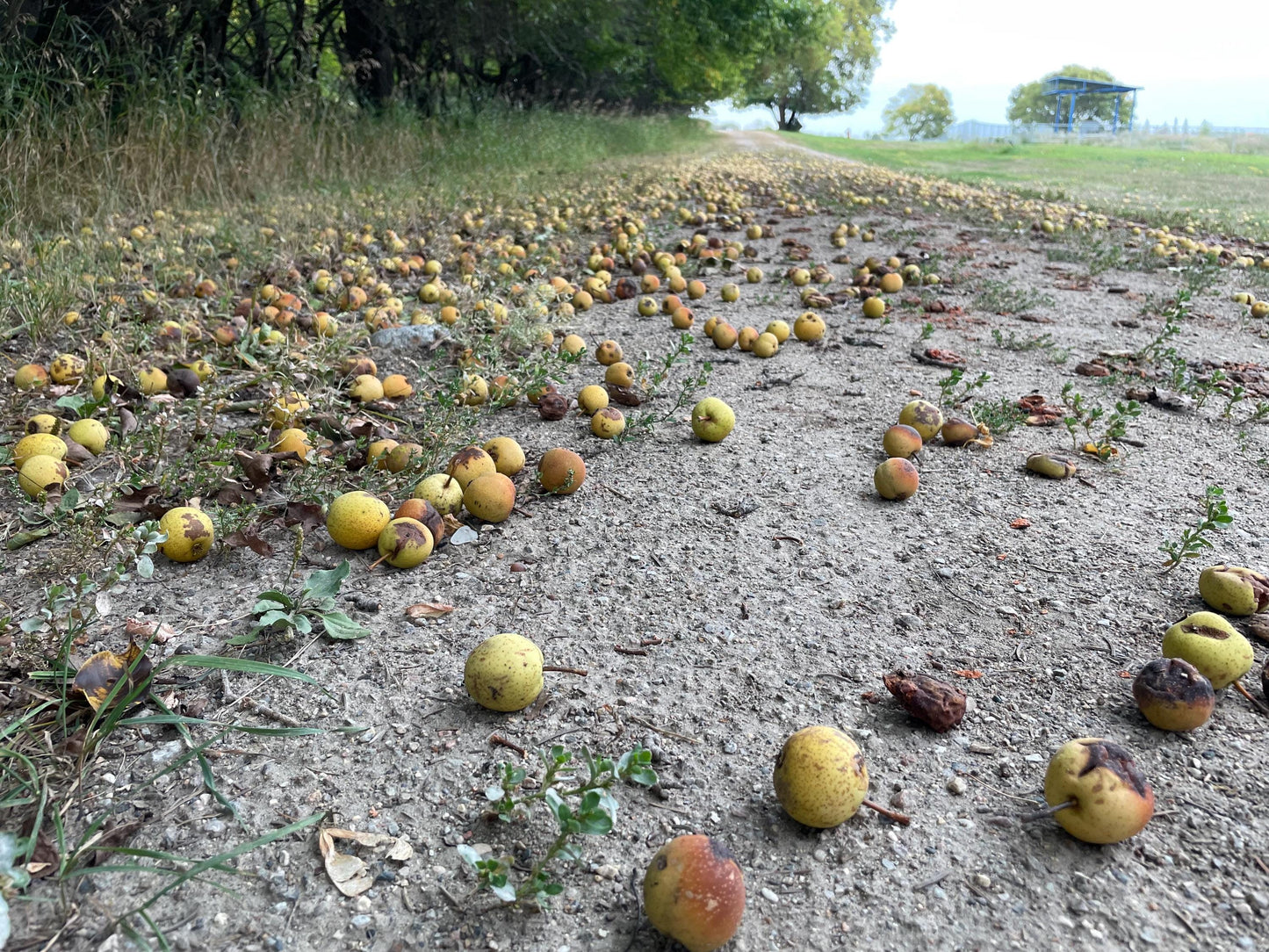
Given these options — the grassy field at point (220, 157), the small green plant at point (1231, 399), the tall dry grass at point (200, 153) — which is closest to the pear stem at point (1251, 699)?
the small green plant at point (1231, 399)

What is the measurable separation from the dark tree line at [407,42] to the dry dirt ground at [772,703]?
6.80m

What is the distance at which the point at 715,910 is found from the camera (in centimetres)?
145

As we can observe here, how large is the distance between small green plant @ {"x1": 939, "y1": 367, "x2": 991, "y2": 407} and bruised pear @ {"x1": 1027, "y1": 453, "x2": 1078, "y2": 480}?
495 millimetres

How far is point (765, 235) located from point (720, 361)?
5578 mm

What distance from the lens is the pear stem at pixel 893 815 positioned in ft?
5.80

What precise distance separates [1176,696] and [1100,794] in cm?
50

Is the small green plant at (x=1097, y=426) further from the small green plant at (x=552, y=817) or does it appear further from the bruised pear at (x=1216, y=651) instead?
the small green plant at (x=552, y=817)

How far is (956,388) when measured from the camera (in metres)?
4.46

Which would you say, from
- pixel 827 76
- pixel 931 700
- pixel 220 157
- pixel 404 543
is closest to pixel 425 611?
pixel 404 543

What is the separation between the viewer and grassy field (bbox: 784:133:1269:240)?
12484 mm

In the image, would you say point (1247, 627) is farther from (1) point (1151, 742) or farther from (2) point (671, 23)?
(2) point (671, 23)

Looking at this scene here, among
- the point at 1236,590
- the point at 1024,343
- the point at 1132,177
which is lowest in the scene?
the point at 1236,590

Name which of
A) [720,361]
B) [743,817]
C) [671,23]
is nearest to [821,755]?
[743,817]

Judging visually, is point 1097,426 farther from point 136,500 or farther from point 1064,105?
point 1064,105
